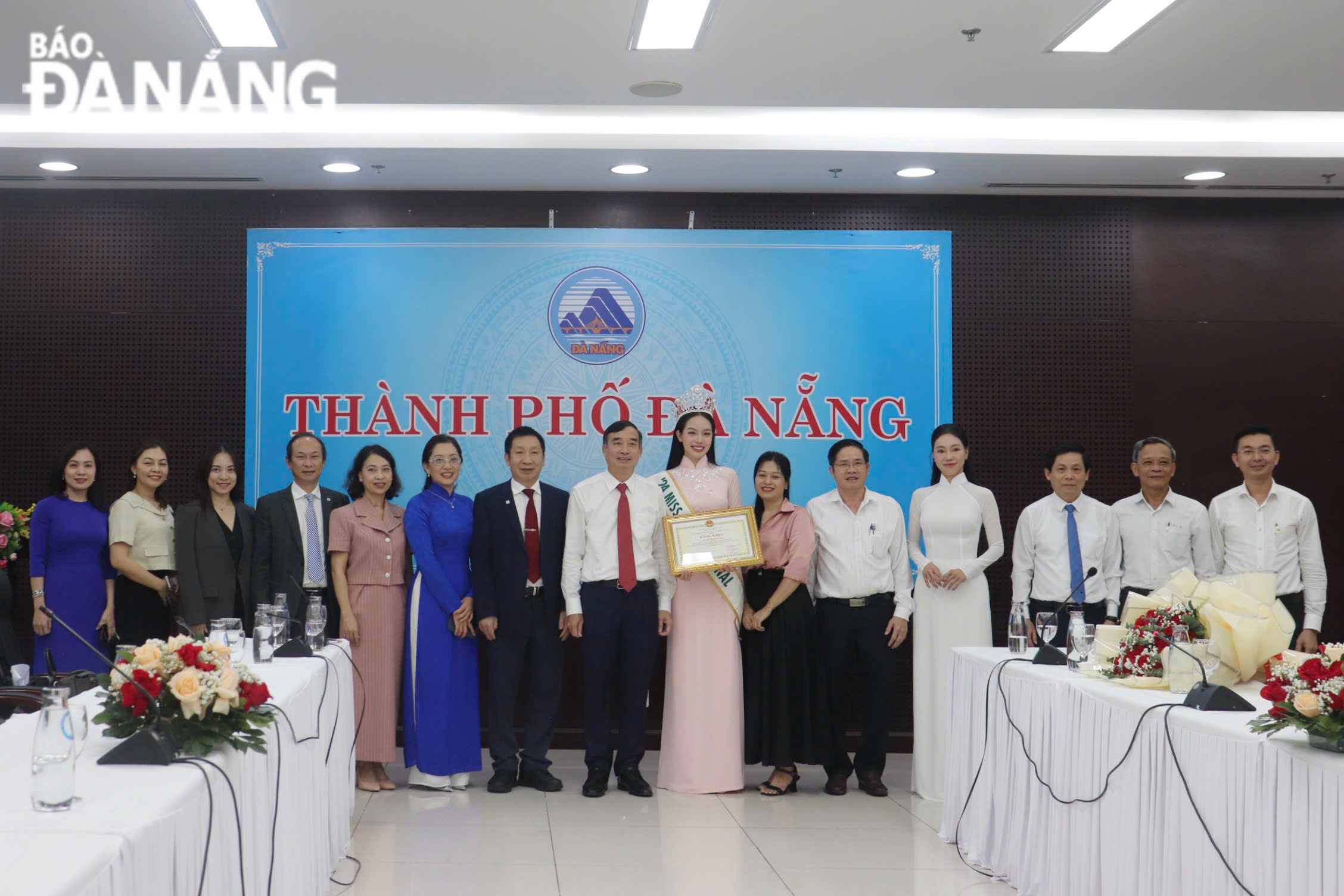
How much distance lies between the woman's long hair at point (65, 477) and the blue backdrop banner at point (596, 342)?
99 cm

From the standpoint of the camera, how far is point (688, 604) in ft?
19.0

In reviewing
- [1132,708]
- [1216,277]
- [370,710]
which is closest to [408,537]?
[370,710]

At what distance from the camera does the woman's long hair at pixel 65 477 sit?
600cm

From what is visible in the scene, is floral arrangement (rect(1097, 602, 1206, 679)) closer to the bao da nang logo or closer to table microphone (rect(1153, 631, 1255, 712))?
table microphone (rect(1153, 631, 1255, 712))

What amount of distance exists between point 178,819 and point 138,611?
398 centimetres

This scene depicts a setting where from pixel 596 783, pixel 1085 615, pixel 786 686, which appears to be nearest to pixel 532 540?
pixel 596 783

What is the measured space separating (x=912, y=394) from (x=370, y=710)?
352cm

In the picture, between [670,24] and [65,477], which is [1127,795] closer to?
[670,24]

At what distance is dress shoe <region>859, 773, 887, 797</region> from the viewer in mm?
5836

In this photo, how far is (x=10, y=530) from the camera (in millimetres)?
5961

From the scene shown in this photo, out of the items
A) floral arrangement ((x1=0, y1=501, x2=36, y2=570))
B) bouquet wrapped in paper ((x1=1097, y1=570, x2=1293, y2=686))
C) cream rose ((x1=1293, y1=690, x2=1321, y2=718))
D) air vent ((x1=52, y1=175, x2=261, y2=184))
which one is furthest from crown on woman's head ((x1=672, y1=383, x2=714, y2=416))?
cream rose ((x1=1293, y1=690, x2=1321, y2=718))

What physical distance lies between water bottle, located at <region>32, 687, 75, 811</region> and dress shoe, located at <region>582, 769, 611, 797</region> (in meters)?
3.59

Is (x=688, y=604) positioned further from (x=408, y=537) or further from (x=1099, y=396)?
(x=1099, y=396)

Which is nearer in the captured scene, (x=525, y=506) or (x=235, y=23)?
(x=235, y=23)
